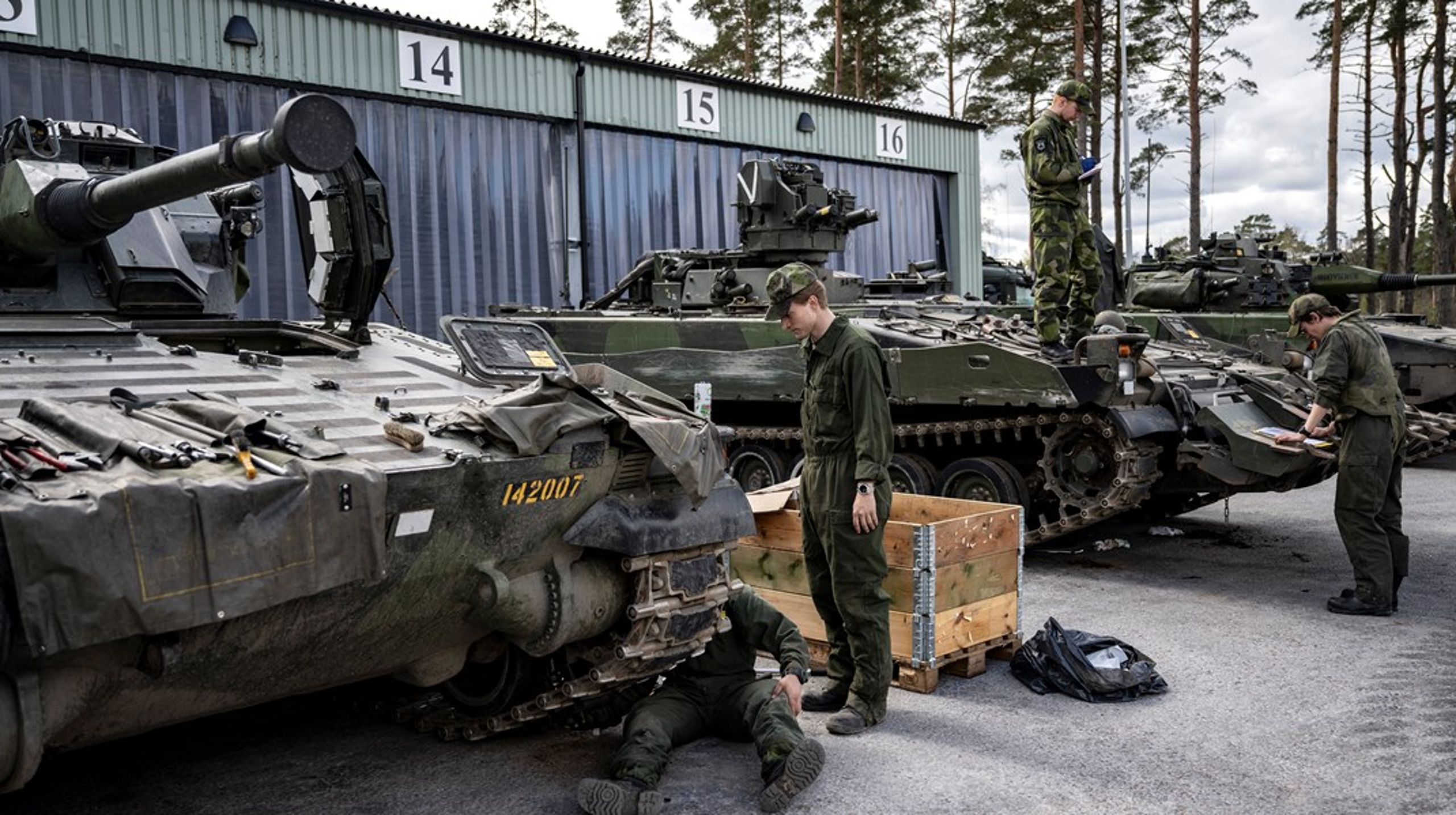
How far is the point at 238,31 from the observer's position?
1304 cm

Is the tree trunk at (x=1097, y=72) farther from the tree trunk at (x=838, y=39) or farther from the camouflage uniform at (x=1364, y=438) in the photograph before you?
the camouflage uniform at (x=1364, y=438)

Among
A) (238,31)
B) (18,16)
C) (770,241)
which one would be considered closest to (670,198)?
(238,31)

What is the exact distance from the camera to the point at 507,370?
5.52 meters

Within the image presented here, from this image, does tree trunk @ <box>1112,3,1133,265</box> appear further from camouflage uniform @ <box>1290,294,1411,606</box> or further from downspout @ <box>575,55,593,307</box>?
camouflage uniform @ <box>1290,294,1411,606</box>

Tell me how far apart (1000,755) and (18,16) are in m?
11.2

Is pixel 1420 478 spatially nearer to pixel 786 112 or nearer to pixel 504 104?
pixel 786 112

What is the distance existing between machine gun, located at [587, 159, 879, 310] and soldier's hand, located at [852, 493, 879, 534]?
5.62m

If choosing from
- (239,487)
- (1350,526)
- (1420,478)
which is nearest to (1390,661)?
(1350,526)

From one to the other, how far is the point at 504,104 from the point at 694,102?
3.28 metres

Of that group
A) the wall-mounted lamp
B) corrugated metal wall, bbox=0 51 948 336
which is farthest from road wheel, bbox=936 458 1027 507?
the wall-mounted lamp

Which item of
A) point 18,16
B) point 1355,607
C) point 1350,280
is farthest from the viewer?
point 1350,280

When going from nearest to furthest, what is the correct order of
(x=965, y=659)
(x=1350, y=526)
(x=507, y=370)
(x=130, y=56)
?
(x=507, y=370) < (x=965, y=659) < (x=1350, y=526) < (x=130, y=56)

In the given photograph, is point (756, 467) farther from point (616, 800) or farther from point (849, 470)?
point (616, 800)

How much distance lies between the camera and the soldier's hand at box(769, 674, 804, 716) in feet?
15.9
